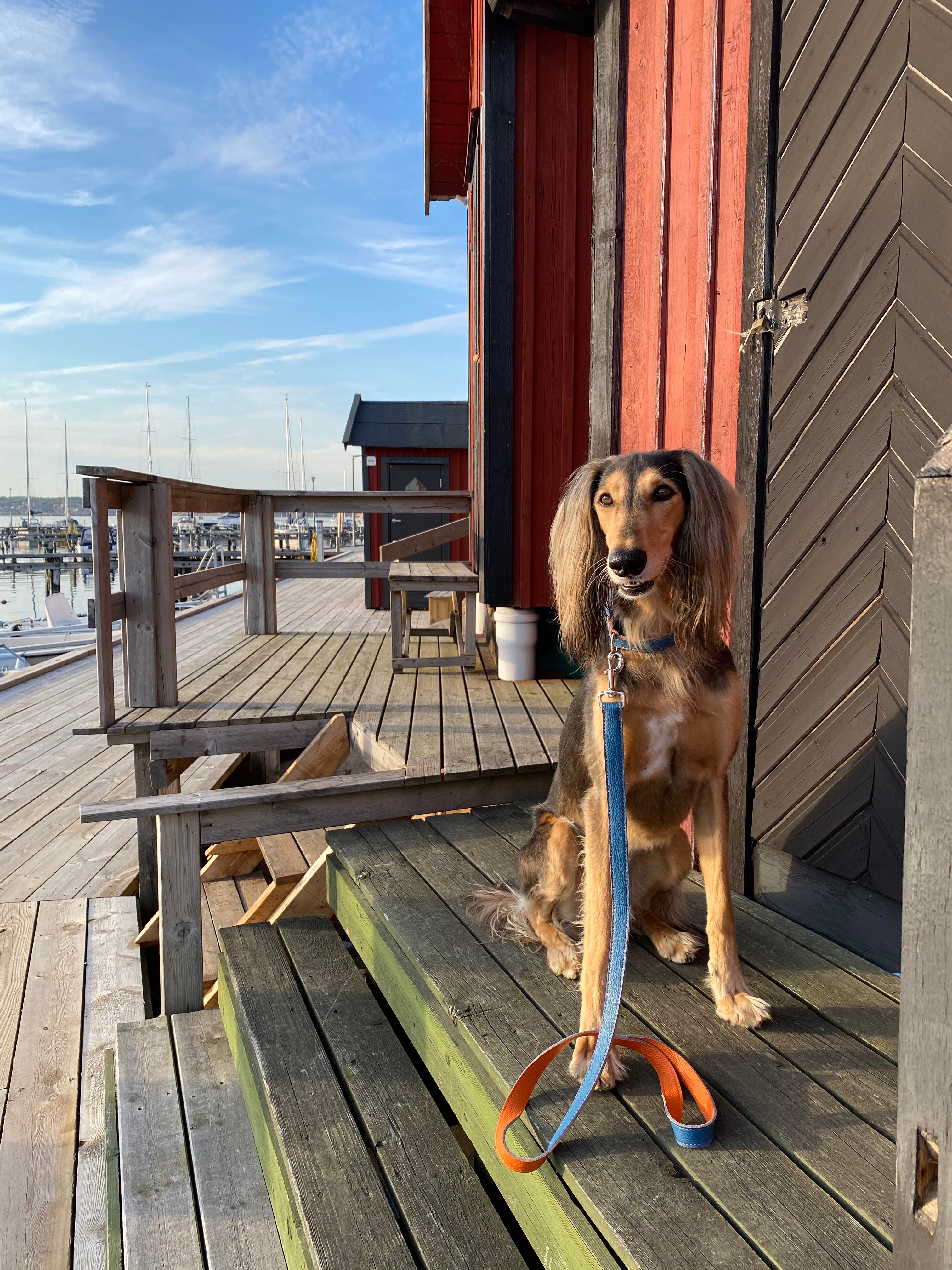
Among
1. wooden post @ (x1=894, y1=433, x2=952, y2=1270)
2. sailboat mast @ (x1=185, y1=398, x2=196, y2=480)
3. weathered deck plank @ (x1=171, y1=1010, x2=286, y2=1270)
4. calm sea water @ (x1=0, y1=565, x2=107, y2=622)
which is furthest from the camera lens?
sailboat mast @ (x1=185, y1=398, x2=196, y2=480)

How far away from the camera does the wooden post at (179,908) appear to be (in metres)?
2.87

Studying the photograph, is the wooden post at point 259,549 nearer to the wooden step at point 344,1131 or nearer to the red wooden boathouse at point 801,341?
the red wooden boathouse at point 801,341

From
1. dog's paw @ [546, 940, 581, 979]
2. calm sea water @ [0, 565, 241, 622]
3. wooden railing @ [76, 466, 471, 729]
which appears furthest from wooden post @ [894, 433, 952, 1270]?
calm sea water @ [0, 565, 241, 622]

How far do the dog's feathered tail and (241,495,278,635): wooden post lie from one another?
449cm

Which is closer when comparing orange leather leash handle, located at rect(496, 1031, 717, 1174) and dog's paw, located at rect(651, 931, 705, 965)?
orange leather leash handle, located at rect(496, 1031, 717, 1174)

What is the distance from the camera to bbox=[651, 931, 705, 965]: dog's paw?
2098 mm

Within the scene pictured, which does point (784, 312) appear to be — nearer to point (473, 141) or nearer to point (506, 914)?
point (506, 914)

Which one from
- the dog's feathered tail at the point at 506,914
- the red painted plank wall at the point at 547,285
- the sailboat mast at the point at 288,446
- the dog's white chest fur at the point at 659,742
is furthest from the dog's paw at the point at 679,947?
the sailboat mast at the point at 288,446

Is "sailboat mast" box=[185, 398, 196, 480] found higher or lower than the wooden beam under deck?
higher

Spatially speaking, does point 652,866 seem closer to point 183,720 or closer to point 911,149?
point 911,149

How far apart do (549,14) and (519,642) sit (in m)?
3.54

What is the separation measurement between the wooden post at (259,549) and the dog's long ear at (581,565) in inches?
187

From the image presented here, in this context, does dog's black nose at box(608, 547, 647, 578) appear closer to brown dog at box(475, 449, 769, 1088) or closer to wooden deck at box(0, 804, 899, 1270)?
Answer: brown dog at box(475, 449, 769, 1088)

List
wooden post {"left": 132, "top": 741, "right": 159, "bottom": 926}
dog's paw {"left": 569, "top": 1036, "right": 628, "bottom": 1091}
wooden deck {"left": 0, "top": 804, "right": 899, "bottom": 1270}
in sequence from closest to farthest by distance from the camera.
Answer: wooden deck {"left": 0, "top": 804, "right": 899, "bottom": 1270} < dog's paw {"left": 569, "top": 1036, "right": 628, "bottom": 1091} < wooden post {"left": 132, "top": 741, "right": 159, "bottom": 926}
